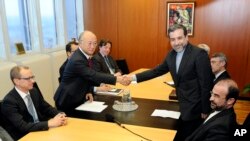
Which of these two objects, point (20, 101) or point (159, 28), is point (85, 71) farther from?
point (159, 28)

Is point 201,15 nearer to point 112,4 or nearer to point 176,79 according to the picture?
point 112,4

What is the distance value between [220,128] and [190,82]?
28.4 inches

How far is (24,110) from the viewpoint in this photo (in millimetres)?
2186

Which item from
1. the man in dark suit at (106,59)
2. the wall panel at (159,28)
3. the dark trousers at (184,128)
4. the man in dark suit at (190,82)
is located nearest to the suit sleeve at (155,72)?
the man in dark suit at (190,82)

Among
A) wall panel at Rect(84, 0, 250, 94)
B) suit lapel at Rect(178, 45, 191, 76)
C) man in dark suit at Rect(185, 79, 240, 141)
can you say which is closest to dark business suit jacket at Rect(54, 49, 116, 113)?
suit lapel at Rect(178, 45, 191, 76)

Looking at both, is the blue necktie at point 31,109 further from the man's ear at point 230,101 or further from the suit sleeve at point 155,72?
the man's ear at point 230,101

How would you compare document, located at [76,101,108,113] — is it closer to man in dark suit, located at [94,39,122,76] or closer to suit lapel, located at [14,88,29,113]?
suit lapel, located at [14,88,29,113]

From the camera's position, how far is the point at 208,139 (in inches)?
61.6

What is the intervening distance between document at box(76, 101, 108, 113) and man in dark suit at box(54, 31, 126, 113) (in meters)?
0.06

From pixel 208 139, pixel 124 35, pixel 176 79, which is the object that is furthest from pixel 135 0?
pixel 208 139

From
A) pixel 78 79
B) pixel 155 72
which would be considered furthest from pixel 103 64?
pixel 78 79

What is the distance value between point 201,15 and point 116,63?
209cm

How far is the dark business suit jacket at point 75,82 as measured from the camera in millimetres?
2611

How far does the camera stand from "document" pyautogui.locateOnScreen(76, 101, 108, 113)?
8.11ft
